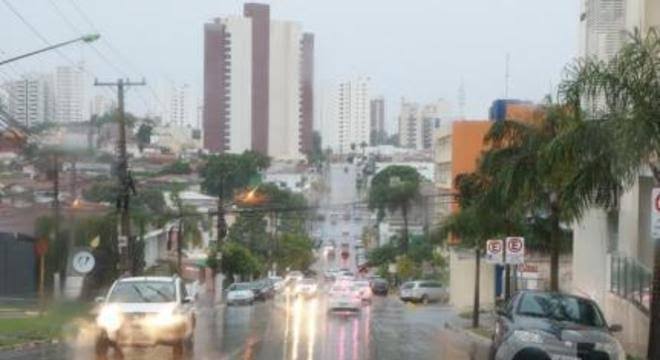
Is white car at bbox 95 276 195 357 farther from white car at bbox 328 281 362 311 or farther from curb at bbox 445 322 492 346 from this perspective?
white car at bbox 328 281 362 311

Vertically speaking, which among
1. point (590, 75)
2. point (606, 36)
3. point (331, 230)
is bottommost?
point (331, 230)

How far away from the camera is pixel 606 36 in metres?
33.2

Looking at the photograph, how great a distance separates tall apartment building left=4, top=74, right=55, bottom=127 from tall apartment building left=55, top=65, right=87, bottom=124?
13.1 feet

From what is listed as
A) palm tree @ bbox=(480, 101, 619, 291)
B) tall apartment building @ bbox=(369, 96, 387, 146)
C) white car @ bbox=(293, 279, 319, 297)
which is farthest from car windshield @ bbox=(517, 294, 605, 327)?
tall apartment building @ bbox=(369, 96, 387, 146)

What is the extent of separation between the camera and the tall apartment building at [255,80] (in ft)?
193

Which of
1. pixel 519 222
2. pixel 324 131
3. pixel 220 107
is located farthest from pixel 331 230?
pixel 519 222

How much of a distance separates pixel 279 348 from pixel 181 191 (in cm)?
4854

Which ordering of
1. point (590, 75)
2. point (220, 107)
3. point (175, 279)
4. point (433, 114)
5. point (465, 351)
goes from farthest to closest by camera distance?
point (433, 114)
point (220, 107)
point (465, 351)
point (175, 279)
point (590, 75)

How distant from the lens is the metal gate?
2186 inches

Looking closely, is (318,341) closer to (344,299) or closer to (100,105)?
(344,299)

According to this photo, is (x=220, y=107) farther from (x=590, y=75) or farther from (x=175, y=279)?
(x=590, y=75)

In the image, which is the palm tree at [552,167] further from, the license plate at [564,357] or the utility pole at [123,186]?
the utility pole at [123,186]

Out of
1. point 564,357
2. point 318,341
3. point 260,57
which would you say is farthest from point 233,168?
point 564,357

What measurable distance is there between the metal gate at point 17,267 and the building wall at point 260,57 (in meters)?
14.1
